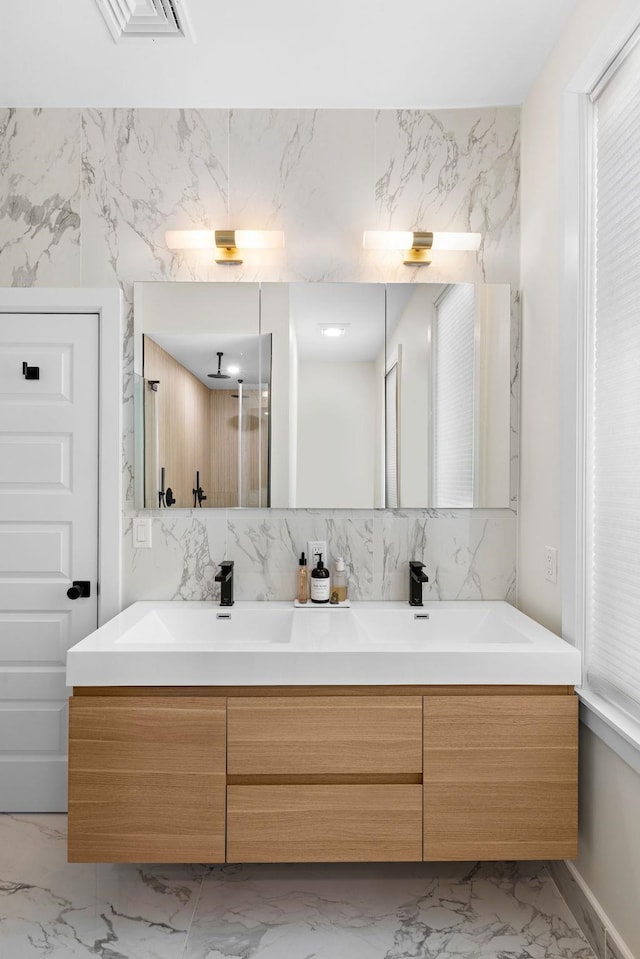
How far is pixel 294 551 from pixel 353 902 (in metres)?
1.11

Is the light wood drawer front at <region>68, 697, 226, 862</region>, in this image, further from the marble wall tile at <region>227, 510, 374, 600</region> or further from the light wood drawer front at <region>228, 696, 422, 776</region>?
the marble wall tile at <region>227, 510, 374, 600</region>

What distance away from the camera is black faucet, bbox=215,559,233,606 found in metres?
2.14

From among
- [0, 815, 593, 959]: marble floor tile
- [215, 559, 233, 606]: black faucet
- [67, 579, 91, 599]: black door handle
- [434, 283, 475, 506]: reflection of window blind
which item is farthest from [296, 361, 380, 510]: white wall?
[0, 815, 593, 959]: marble floor tile

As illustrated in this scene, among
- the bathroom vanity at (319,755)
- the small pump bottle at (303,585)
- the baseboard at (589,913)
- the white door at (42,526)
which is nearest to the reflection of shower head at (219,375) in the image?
the white door at (42,526)

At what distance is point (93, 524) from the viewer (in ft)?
7.43

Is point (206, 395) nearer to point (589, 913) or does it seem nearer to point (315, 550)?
point (315, 550)

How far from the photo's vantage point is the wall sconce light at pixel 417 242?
2213mm

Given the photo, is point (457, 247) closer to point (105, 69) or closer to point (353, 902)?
point (105, 69)

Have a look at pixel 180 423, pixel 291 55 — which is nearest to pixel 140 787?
pixel 180 423

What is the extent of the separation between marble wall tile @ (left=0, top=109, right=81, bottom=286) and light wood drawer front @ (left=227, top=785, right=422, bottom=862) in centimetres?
189

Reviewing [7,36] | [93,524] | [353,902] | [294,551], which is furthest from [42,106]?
[353,902]

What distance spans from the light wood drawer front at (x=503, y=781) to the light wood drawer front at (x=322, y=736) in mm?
82

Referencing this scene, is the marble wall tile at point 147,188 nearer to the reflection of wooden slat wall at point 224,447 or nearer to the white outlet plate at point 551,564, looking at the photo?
the reflection of wooden slat wall at point 224,447

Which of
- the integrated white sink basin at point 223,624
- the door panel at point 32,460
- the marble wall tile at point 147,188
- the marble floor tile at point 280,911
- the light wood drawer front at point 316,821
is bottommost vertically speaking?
the marble floor tile at point 280,911
